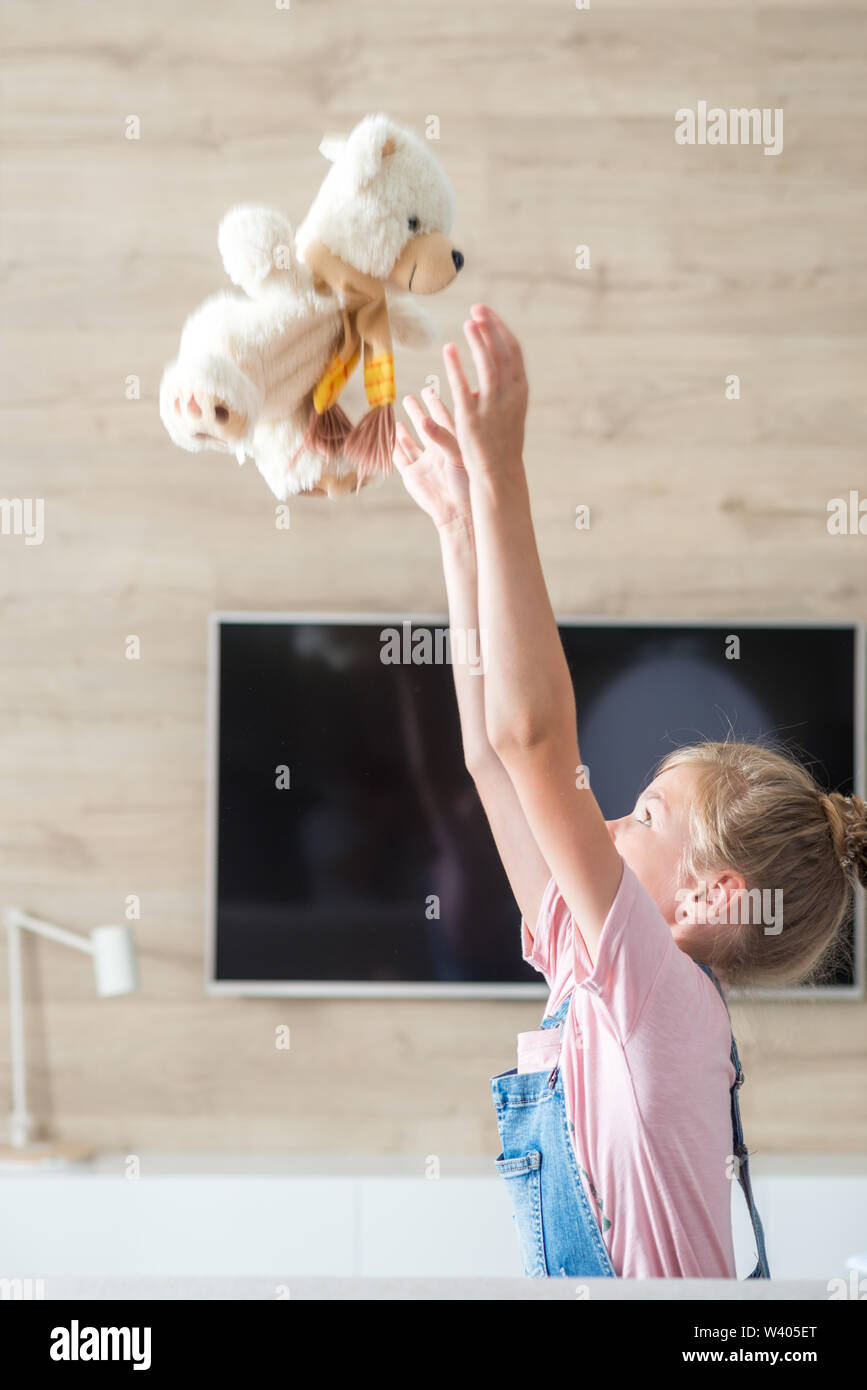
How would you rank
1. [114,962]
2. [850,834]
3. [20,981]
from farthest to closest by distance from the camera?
[20,981], [114,962], [850,834]

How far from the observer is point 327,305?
67cm

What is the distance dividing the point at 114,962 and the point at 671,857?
124 cm

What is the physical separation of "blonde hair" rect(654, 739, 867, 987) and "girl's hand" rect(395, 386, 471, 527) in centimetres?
25

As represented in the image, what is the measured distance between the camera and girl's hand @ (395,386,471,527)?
80 centimetres

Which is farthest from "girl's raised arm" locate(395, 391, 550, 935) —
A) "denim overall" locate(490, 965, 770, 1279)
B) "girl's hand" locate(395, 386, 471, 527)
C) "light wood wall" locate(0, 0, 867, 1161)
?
"light wood wall" locate(0, 0, 867, 1161)

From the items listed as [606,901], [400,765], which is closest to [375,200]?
[606,901]

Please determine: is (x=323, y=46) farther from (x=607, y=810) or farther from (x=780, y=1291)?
(x=780, y=1291)

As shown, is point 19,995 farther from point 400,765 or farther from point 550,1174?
point 550,1174

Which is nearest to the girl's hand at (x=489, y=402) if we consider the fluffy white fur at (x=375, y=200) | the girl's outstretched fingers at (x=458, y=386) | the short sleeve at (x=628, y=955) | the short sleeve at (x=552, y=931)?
the girl's outstretched fingers at (x=458, y=386)

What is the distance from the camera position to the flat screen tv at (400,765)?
191cm

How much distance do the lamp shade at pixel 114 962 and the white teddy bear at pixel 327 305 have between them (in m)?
1.30

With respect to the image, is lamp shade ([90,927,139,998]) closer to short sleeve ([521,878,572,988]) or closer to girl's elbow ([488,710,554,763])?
short sleeve ([521,878,572,988])

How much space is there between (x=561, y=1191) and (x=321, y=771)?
1.23 metres
